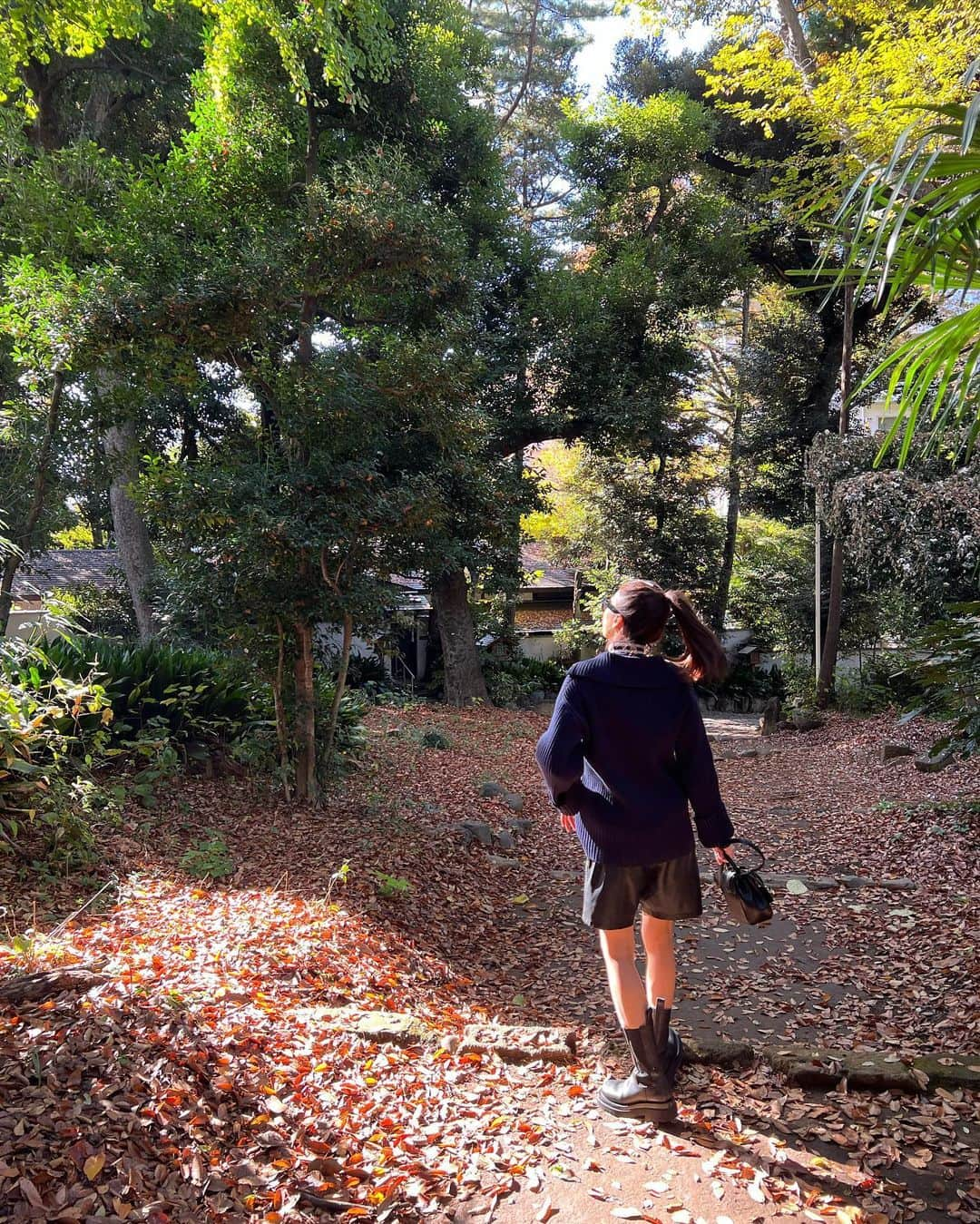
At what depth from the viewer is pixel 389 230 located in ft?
18.5

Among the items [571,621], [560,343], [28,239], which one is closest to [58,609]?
[28,239]

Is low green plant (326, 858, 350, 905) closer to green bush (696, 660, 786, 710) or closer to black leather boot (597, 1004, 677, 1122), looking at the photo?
black leather boot (597, 1004, 677, 1122)

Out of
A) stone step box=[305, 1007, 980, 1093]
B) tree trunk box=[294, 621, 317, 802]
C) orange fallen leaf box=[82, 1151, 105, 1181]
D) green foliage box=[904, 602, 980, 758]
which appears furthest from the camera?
tree trunk box=[294, 621, 317, 802]

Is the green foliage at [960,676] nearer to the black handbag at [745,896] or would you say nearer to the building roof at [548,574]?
the black handbag at [745,896]

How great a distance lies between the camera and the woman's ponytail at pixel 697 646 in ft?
9.09

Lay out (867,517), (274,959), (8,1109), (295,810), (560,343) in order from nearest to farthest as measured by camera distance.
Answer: (8,1109) < (274,959) < (295,810) < (867,517) < (560,343)

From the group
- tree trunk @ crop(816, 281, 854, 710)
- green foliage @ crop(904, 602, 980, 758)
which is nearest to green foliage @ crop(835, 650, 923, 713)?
tree trunk @ crop(816, 281, 854, 710)

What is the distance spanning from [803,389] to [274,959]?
636 inches

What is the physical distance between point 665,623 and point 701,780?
1.75ft

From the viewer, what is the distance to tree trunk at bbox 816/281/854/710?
13156mm

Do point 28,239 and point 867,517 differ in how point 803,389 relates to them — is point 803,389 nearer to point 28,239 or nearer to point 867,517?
point 867,517

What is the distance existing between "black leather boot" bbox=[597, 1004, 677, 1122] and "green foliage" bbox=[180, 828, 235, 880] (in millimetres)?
2787

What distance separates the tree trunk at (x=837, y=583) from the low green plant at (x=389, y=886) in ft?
34.4

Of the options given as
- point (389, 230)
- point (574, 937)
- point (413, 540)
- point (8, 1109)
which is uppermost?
point (389, 230)
